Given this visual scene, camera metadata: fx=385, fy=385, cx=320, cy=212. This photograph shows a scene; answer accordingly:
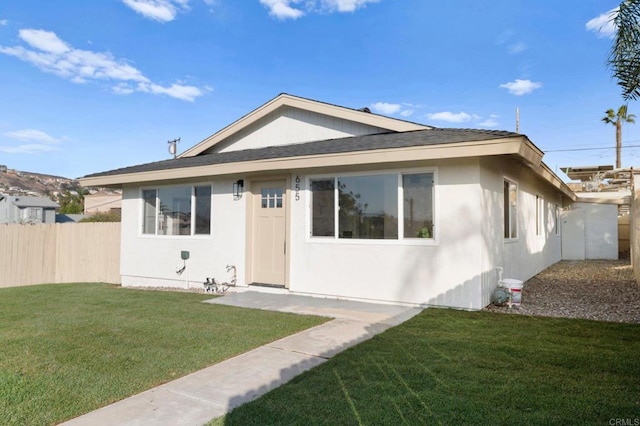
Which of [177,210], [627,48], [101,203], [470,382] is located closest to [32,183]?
[101,203]

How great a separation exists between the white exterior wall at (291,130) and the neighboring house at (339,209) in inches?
1.2

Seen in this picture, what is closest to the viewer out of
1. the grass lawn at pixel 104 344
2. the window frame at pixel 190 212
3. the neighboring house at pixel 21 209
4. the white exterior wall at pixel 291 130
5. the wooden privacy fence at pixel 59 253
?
the grass lawn at pixel 104 344

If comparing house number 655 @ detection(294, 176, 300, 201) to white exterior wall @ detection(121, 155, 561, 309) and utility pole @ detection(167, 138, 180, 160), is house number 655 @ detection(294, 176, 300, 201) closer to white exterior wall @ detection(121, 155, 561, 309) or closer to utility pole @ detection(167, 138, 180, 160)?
white exterior wall @ detection(121, 155, 561, 309)

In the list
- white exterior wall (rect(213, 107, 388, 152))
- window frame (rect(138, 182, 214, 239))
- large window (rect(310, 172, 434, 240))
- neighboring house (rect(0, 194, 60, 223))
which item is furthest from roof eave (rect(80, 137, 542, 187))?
neighboring house (rect(0, 194, 60, 223))

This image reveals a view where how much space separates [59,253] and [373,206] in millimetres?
10516

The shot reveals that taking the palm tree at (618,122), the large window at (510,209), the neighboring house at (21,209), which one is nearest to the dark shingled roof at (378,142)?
the large window at (510,209)

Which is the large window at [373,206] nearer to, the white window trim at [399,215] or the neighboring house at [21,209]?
the white window trim at [399,215]

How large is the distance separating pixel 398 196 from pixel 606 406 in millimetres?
4493

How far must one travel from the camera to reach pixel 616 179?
1808 cm

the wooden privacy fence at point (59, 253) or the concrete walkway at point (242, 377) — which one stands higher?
the wooden privacy fence at point (59, 253)

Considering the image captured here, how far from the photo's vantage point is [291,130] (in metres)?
9.76

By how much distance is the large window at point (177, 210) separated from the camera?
30.9ft

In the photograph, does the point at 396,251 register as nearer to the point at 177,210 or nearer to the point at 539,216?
the point at 177,210

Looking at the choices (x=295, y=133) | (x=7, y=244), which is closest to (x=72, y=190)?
(x=7, y=244)
